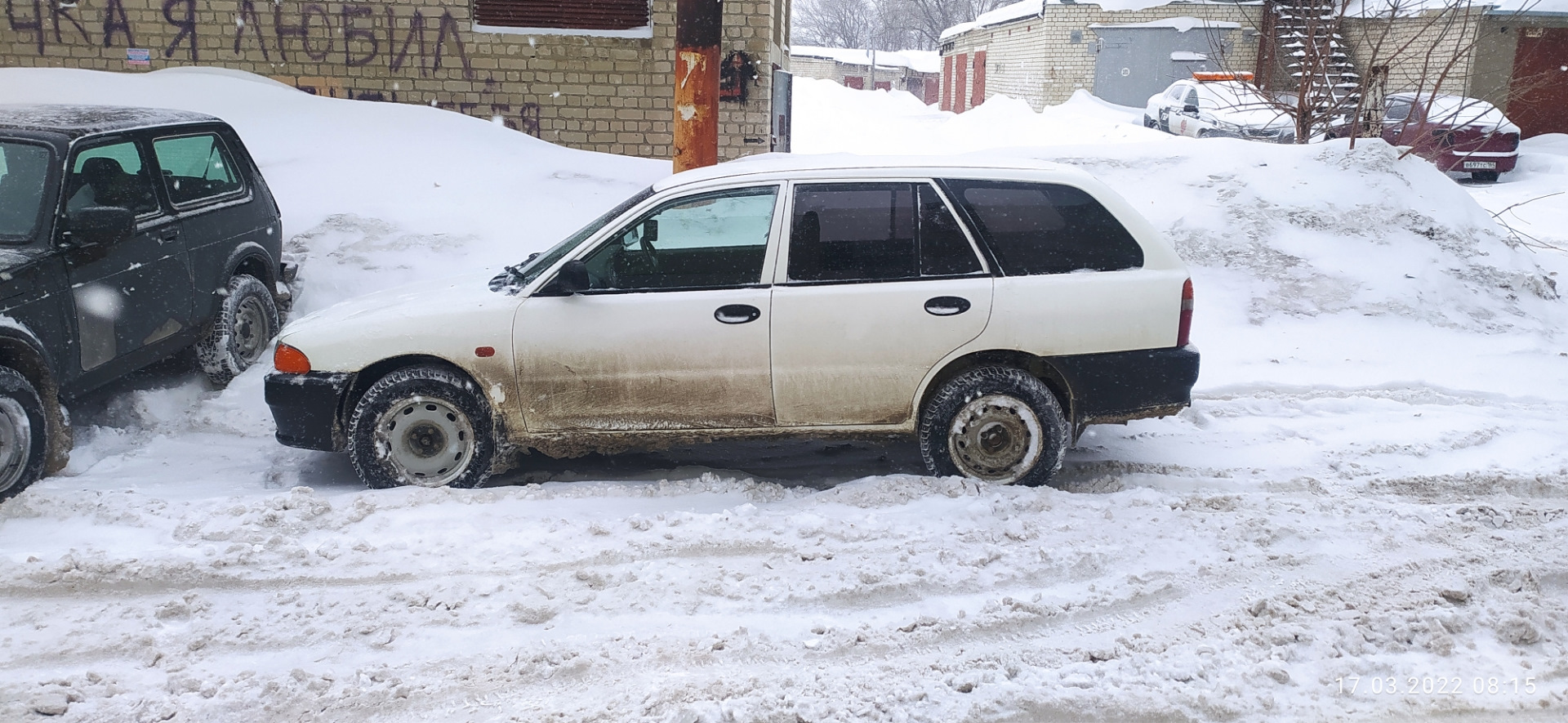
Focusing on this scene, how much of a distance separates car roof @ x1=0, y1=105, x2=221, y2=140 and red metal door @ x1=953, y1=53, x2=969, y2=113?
3542cm

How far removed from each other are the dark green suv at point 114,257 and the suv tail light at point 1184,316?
203 inches

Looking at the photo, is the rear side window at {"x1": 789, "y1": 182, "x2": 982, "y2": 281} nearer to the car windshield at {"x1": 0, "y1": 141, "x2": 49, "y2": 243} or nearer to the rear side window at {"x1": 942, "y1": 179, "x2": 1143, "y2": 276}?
the rear side window at {"x1": 942, "y1": 179, "x2": 1143, "y2": 276}

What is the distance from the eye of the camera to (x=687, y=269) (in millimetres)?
4844

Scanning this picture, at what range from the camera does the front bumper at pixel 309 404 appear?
16.0ft

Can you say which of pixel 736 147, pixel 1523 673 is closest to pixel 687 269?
pixel 1523 673

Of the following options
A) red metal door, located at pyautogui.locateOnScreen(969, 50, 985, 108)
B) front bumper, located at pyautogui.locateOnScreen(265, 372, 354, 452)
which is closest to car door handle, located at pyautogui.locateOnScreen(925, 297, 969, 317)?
front bumper, located at pyautogui.locateOnScreen(265, 372, 354, 452)

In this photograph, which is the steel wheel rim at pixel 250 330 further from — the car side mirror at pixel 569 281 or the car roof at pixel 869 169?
the car roof at pixel 869 169

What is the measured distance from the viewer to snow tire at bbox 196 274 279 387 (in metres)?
6.43

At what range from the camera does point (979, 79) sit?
3741 cm

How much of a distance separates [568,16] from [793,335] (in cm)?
942

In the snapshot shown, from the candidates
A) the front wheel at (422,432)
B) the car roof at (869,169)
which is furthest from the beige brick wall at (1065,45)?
the front wheel at (422,432)

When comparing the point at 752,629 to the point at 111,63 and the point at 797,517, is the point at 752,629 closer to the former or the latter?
the point at 797,517

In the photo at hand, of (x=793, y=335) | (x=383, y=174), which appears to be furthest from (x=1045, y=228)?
(x=383, y=174)

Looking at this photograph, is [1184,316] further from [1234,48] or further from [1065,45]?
[1065,45]
